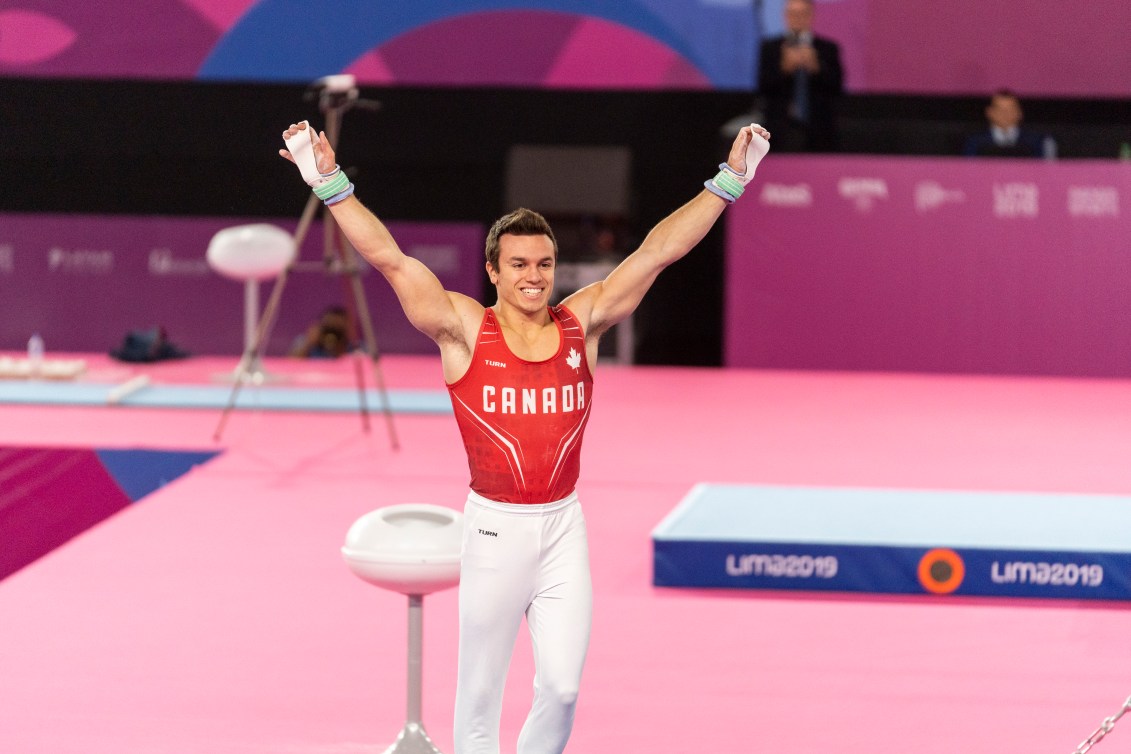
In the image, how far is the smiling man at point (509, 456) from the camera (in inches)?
139

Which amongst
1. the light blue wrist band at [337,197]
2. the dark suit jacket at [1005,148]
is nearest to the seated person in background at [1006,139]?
the dark suit jacket at [1005,148]

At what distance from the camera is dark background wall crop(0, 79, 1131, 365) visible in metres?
13.5

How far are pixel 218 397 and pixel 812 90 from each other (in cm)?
589

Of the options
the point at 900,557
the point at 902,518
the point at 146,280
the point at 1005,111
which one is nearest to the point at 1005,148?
the point at 1005,111

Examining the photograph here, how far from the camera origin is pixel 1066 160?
1273 centimetres

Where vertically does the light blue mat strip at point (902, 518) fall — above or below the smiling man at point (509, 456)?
below

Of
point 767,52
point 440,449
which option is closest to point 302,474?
point 440,449

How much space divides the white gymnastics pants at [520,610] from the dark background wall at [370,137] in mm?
9841

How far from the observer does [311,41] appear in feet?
46.1

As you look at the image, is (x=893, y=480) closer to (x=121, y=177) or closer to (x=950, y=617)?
(x=950, y=617)

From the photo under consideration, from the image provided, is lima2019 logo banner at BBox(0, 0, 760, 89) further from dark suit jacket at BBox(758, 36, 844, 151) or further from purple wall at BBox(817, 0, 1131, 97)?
purple wall at BBox(817, 0, 1131, 97)

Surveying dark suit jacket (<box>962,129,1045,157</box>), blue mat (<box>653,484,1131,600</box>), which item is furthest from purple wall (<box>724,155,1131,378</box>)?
blue mat (<box>653,484,1131,600</box>)

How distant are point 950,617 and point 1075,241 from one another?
7.86m

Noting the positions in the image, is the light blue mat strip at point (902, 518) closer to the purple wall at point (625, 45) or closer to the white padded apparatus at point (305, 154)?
the white padded apparatus at point (305, 154)
